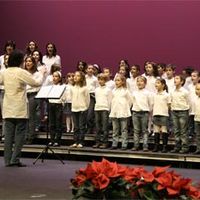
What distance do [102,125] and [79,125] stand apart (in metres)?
0.42

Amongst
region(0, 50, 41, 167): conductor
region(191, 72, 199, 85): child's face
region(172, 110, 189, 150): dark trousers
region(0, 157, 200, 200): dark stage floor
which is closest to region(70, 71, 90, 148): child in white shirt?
region(0, 157, 200, 200): dark stage floor

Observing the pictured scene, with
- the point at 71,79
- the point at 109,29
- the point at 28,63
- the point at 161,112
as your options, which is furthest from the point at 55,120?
the point at 109,29

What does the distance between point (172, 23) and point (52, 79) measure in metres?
3.75

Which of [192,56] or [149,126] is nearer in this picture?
[149,126]

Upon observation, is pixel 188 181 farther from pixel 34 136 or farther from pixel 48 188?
pixel 34 136

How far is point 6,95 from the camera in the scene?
873cm

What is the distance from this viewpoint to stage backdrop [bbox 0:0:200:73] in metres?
13.5

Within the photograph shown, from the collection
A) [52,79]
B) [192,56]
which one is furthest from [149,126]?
[192,56]

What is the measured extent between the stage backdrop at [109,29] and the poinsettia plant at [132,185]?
9338 millimetres

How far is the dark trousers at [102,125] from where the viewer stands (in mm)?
10602

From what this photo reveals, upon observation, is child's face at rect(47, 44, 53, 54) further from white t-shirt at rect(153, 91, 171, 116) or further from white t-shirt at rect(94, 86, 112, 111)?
white t-shirt at rect(153, 91, 171, 116)

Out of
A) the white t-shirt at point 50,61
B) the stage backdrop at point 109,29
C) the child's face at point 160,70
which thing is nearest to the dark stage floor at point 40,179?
the child's face at point 160,70

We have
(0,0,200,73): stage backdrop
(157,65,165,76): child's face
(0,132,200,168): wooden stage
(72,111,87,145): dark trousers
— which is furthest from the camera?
(0,0,200,73): stage backdrop

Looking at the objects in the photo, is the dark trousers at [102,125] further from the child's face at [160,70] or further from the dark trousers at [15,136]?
the dark trousers at [15,136]
